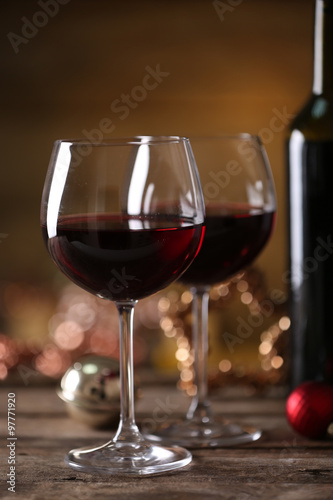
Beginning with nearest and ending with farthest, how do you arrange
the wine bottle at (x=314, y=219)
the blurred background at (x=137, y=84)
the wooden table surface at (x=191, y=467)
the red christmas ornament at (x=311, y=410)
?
the wooden table surface at (x=191, y=467) → the red christmas ornament at (x=311, y=410) → the wine bottle at (x=314, y=219) → the blurred background at (x=137, y=84)

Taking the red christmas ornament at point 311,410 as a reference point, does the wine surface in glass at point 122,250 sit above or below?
above

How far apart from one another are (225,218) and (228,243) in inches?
1.1

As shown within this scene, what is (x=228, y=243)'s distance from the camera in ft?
2.83

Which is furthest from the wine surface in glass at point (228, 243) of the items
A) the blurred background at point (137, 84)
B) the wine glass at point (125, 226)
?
the blurred background at point (137, 84)

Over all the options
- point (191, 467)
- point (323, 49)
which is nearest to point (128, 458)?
point (191, 467)

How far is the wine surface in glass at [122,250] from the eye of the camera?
2.27 feet

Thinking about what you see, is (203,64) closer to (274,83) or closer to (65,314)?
(274,83)

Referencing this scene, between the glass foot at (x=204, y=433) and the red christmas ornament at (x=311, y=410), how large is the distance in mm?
47

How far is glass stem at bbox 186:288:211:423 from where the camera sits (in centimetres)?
89

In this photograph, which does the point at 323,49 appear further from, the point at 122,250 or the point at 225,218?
the point at 122,250

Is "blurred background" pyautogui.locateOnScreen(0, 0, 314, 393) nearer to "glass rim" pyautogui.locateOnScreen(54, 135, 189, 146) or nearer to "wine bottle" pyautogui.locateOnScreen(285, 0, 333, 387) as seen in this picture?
"wine bottle" pyautogui.locateOnScreen(285, 0, 333, 387)

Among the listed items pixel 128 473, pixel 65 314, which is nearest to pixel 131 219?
pixel 128 473

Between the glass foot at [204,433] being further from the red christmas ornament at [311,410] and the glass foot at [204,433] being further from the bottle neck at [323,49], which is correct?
the bottle neck at [323,49]

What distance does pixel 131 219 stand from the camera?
2.35 ft
